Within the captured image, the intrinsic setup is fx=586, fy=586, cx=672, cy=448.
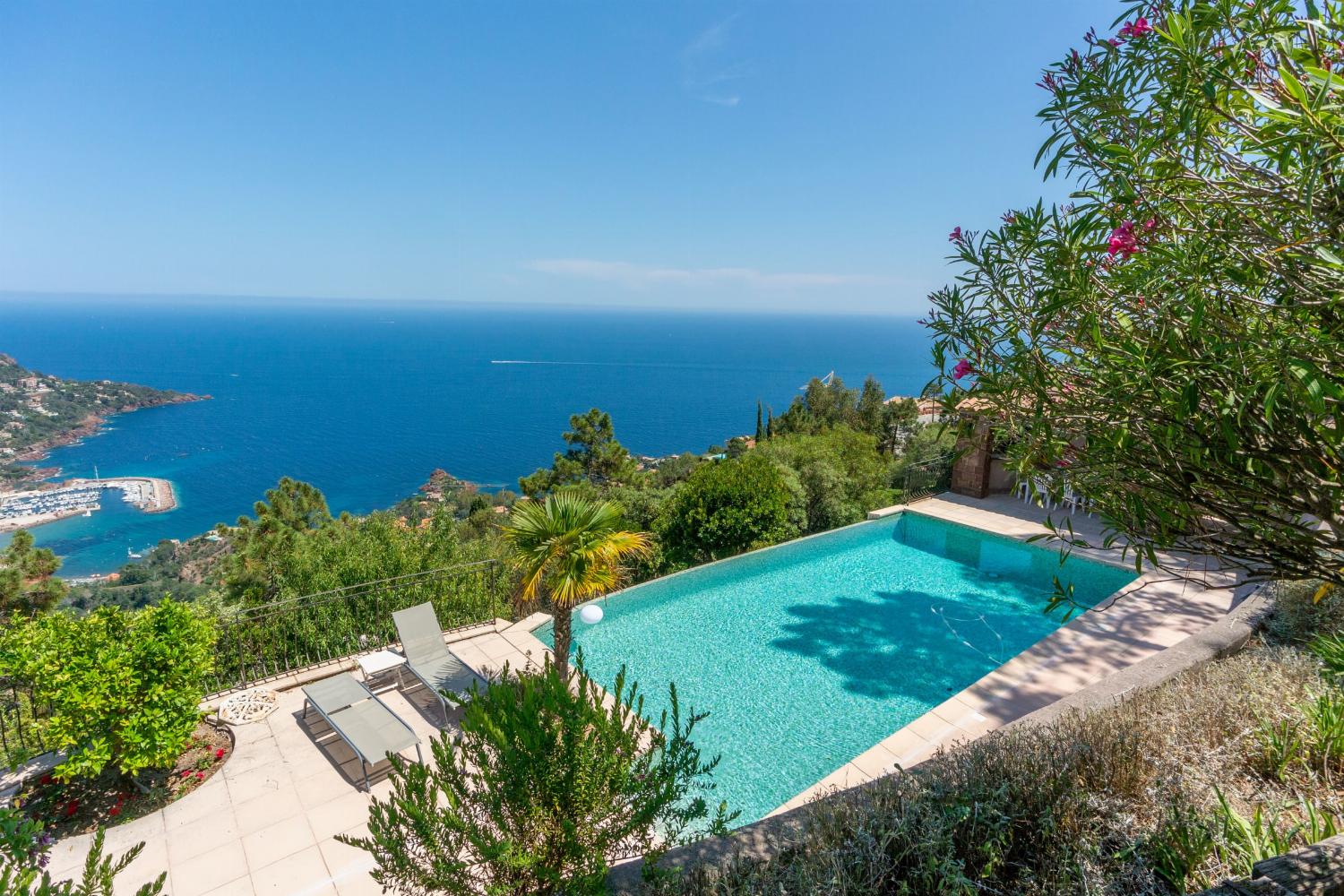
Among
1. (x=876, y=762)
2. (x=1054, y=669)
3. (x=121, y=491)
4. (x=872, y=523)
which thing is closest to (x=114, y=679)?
(x=876, y=762)

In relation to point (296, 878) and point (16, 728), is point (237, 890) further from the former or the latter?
point (16, 728)

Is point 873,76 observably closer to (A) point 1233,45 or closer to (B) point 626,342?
(A) point 1233,45

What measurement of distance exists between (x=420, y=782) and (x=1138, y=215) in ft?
12.0

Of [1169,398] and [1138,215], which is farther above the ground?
[1138,215]

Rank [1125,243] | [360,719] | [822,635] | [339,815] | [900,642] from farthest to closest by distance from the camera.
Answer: [822,635] → [900,642] → [360,719] → [339,815] → [1125,243]

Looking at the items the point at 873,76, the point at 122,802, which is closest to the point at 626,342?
the point at 873,76

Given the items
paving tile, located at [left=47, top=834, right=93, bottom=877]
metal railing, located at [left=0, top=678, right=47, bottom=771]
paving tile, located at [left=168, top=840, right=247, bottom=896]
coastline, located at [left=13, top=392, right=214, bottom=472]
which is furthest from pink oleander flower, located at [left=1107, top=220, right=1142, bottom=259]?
coastline, located at [left=13, top=392, right=214, bottom=472]

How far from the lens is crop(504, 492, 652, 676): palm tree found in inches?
235

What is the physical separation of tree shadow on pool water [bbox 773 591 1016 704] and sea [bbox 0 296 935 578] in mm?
29821

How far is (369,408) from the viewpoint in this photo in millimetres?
93875

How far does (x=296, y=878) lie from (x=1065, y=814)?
5.05 meters

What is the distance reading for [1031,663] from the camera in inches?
269

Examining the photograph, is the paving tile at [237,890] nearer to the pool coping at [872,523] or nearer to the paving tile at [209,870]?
the paving tile at [209,870]

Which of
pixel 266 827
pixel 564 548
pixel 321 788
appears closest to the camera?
pixel 266 827
